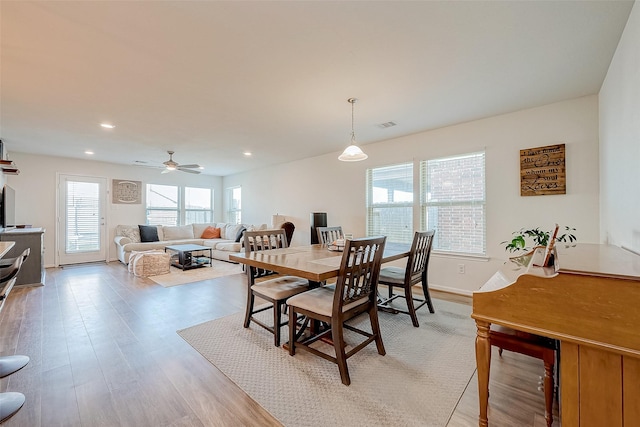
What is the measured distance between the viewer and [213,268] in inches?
220

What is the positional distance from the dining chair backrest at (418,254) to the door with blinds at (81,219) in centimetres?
727

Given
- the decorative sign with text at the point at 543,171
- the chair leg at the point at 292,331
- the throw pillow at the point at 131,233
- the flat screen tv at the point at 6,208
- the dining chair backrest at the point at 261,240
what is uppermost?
the decorative sign with text at the point at 543,171

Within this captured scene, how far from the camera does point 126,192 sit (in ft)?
22.6

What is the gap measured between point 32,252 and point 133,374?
13.5ft

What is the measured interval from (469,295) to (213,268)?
4690 mm

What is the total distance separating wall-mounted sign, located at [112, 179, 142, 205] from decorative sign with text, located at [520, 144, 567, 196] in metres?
8.22

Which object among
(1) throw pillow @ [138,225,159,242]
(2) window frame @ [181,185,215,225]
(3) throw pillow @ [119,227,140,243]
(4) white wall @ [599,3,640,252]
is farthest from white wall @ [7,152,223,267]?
(4) white wall @ [599,3,640,252]

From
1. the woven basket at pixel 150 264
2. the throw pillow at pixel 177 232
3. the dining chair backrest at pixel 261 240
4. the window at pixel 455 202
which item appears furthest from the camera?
the throw pillow at pixel 177 232

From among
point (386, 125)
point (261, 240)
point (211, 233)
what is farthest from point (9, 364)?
point (211, 233)

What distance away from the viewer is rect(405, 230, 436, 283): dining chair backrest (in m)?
2.78

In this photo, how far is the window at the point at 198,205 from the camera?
8.08 metres

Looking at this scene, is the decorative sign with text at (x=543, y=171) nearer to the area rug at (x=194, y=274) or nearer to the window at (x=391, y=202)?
the window at (x=391, y=202)

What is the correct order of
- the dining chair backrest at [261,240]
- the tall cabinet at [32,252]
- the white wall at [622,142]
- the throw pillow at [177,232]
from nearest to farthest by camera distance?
the white wall at [622,142]
the dining chair backrest at [261,240]
the tall cabinet at [32,252]
the throw pillow at [177,232]

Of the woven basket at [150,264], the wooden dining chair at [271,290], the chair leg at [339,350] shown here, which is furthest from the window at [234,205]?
the chair leg at [339,350]
